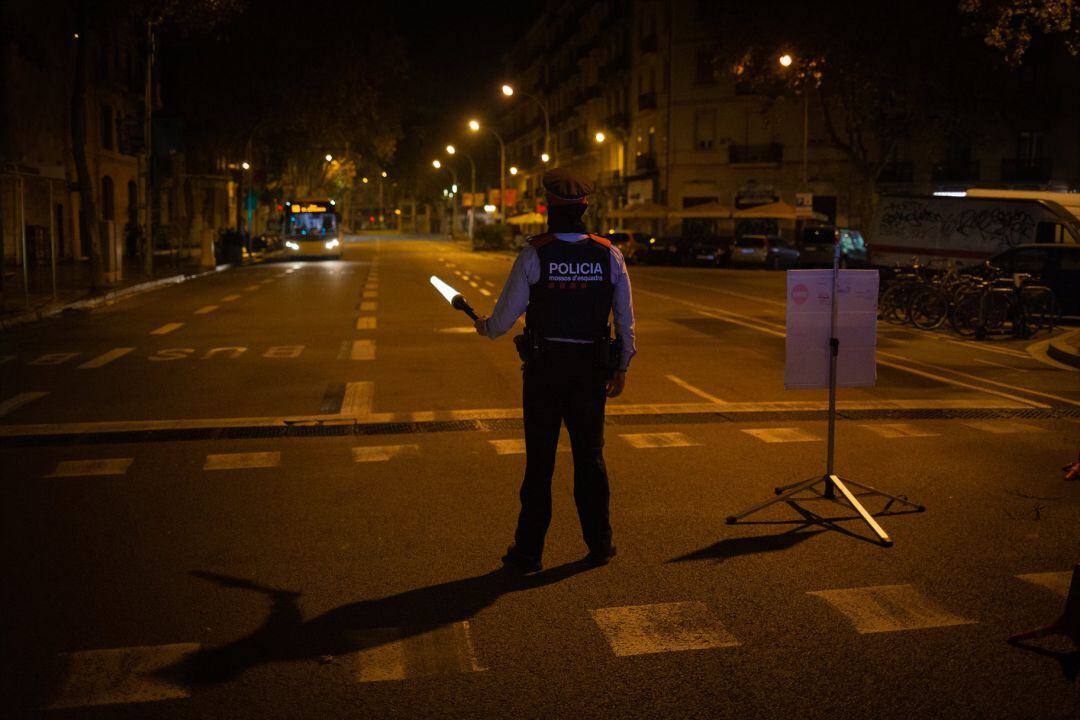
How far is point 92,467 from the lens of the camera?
817 centimetres

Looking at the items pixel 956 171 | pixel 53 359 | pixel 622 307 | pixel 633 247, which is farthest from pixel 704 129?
pixel 622 307

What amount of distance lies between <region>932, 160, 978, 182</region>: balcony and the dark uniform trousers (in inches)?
1945

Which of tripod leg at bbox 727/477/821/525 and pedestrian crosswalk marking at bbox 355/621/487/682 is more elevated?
tripod leg at bbox 727/477/821/525

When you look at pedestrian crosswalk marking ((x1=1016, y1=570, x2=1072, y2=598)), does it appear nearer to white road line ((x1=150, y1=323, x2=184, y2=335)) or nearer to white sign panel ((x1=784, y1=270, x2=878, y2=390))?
white sign panel ((x1=784, y1=270, x2=878, y2=390))

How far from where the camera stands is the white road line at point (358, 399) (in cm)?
1046

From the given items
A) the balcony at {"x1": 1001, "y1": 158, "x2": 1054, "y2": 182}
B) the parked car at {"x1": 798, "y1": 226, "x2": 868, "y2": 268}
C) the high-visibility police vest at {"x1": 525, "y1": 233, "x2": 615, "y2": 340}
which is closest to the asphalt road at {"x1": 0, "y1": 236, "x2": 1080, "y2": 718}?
the high-visibility police vest at {"x1": 525, "y1": 233, "x2": 615, "y2": 340}

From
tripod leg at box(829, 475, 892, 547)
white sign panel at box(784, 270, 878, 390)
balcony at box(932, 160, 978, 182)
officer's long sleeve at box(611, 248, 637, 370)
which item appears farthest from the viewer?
balcony at box(932, 160, 978, 182)

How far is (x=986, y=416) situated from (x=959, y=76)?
32849 mm

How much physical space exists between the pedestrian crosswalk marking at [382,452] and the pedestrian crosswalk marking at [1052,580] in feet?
14.9

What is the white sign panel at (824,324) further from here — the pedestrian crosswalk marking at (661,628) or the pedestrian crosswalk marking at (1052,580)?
the pedestrian crosswalk marking at (661,628)

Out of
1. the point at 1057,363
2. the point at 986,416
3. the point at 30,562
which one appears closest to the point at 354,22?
the point at 1057,363

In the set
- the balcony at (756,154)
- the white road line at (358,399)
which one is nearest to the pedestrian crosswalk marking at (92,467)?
the white road line at (358,399)

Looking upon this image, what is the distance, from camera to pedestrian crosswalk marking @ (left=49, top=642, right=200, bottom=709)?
417 centimetres

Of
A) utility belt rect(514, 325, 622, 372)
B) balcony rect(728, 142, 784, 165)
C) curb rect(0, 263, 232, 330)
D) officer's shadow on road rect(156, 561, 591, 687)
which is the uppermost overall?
balcony rect(728, 142, 784, 165)
